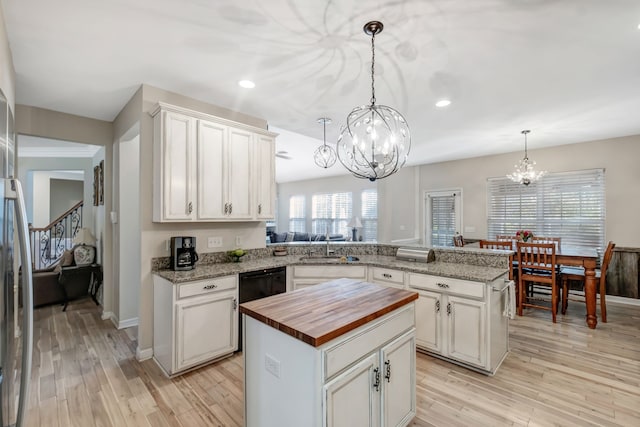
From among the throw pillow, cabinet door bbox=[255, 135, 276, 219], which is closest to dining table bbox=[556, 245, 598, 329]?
cabinet door bbox=[255, 135, 276, 219]

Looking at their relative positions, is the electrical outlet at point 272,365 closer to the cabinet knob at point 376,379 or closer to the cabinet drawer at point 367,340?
the cabinet drawer at point 367,340

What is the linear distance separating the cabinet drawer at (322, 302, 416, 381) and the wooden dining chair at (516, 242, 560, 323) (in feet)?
9.47

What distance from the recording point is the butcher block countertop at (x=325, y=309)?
1.43 meters

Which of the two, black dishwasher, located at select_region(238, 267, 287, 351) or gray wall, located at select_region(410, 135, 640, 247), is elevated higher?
gray wall, located at select_region(410, 135, 640, 247)

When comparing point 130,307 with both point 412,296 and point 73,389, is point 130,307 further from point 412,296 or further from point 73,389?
point 412,296

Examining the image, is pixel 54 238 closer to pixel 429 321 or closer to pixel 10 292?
pixel 10 292

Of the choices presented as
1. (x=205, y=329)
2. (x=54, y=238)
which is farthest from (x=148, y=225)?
(x=54, y=238)

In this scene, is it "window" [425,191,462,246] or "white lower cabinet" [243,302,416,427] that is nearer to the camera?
"white lower cabinet" [243,302,416,427]

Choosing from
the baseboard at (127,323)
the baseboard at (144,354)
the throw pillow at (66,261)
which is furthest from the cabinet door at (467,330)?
the throw pillow at (66,261)

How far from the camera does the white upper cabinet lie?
9.34 feet

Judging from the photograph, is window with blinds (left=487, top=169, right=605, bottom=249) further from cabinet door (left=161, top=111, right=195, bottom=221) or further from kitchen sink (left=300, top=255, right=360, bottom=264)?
cabinet door (left=161, top=111, right=195, bottom=221)

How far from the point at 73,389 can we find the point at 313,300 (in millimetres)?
2210

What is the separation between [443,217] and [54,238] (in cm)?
848

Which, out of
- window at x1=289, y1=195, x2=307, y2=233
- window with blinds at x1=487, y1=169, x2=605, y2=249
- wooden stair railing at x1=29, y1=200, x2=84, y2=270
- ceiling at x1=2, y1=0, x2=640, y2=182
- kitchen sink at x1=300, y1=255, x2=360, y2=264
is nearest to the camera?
ceiling at x1=2, y1=0, x2=640, y2=182
